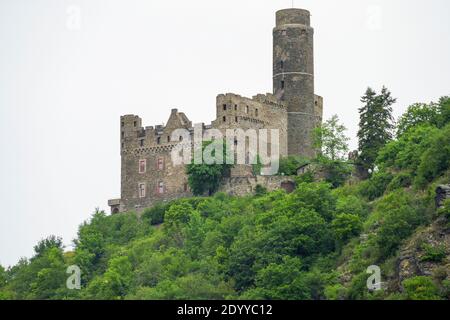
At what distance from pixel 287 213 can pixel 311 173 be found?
11.9 m

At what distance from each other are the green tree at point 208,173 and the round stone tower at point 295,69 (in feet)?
22.8

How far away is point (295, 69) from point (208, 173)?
10.8 m

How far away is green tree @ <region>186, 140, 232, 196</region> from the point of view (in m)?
122

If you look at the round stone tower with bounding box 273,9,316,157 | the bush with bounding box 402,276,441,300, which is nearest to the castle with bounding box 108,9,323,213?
the round stone tower with bounding box 273,9,316,157

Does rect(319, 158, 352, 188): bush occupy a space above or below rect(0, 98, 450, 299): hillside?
above

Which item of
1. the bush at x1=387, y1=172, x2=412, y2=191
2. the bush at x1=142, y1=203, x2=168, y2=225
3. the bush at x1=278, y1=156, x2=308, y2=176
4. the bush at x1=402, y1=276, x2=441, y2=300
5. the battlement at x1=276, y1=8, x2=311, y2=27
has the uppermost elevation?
the battlement at x1=276, y1=8, x2=311, y2=27

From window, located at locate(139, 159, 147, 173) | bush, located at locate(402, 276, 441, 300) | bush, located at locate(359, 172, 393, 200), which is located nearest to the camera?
bush, located at locate(402, 276, 441, 300)

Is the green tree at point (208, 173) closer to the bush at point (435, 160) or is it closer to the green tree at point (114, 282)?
the green tree at point (114, 282)

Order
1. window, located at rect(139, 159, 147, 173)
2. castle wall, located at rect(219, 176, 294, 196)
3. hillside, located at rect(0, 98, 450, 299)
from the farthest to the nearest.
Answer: window, located at rect(139, 159, 147, 173) < castle wall, located at rect(219, 176, 294, 196) < hillside, located at rect(0, 98, 450, 299)

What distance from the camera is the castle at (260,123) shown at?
12625 cm

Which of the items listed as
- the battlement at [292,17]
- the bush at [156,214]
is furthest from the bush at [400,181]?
the battlement at [292,17]

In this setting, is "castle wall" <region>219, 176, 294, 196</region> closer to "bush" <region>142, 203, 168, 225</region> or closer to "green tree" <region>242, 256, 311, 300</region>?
"bush" <region>142, 203, 168, 225</region>

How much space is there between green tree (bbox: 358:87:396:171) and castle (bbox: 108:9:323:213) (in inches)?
316
